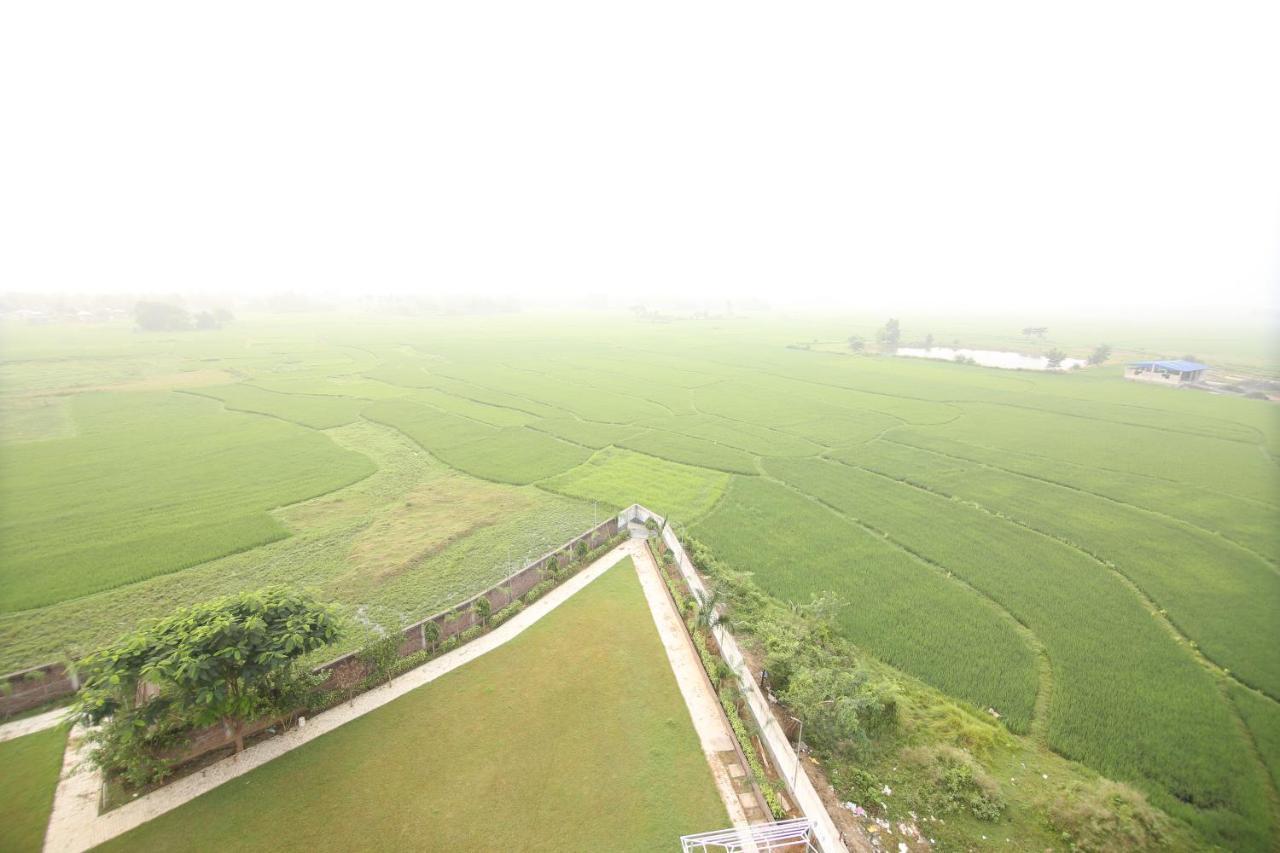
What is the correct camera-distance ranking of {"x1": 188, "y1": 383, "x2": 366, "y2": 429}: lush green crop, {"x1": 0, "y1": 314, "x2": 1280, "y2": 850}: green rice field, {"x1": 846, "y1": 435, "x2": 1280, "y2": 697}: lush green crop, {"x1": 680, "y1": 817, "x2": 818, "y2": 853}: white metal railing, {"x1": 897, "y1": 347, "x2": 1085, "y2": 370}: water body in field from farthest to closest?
{"x1": 897, "y1": 347, "x2": 1085, "y2": 370}: water body in field → {"x1": 188, "y1": 383, "x2": 366, "y2": 429}: lush green crop → {"x1": 846, "y1": 435, "x2": 1280, "y2": 697}: lush green crop → {"x1": 0, "y1": 314, "x2": 1280, "y2": 850}: green rice field → {"x1": 680, "y1": 817, "x2": 818, "y2": 853}: white metal railing

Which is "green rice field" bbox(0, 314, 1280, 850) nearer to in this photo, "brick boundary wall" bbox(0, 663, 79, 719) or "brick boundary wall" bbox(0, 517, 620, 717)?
"brick boundary wall" bbox(0, 517, 620, 717)

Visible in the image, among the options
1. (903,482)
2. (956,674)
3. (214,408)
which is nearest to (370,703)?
(956,674)

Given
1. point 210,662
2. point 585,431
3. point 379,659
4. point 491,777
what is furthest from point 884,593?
point 585,431

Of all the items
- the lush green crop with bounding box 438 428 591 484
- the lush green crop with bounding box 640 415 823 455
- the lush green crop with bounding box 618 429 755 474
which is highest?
the lush green crop with bounding box 640 415 823 455

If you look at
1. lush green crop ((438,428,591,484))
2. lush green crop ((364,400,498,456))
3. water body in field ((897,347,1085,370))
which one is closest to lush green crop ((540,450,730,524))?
lush green crop ((438,428,591,484))

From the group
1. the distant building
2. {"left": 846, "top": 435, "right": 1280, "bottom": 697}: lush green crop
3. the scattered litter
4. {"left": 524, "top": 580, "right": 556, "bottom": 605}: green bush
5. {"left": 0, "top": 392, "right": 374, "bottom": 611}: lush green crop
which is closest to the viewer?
the scattered litter

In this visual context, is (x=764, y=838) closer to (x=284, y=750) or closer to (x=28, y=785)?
(x=284, y=750)

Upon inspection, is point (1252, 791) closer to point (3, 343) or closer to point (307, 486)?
point (307, 486)
